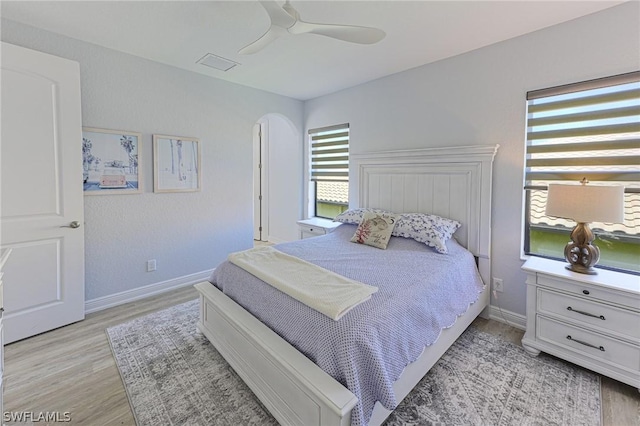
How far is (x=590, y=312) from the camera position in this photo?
6.16 ft

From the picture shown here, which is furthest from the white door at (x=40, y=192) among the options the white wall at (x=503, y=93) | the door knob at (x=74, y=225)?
the white wall at (x=503, y=93)

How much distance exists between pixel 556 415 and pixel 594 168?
69.1 inches

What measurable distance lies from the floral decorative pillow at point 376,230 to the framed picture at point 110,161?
2334mm

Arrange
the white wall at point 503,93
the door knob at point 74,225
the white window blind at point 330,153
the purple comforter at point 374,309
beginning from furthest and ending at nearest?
1. the white window blind at point 330,153
2. the door knob at point 74,225
3. the white wall at point 503,93
4. the purple comforter at point 374,309

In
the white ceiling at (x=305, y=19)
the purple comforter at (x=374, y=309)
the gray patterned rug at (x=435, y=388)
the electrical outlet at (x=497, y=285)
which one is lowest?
the gray patterned rug at (x=435, y=388)

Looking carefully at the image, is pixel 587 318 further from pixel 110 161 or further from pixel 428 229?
pixel 110 161

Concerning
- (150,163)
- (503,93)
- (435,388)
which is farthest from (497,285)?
(150,163)

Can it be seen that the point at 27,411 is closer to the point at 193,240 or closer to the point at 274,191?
the point at 193,240

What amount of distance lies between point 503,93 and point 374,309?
2.28 meters

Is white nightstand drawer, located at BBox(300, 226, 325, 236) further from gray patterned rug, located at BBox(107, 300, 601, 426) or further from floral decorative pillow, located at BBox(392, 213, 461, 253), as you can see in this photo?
gray patterned rug, located at BBox(107, 300, 601, 426)

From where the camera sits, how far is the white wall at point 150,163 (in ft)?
8.82

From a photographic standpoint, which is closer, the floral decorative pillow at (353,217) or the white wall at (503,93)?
the white wall at (503,93)

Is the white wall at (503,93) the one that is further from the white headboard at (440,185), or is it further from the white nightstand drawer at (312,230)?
the white nightstand drawer at (312,230)

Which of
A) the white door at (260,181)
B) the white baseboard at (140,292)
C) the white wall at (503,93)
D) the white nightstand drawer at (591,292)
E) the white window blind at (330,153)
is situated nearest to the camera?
the white nightstand drawer at (591,292)
